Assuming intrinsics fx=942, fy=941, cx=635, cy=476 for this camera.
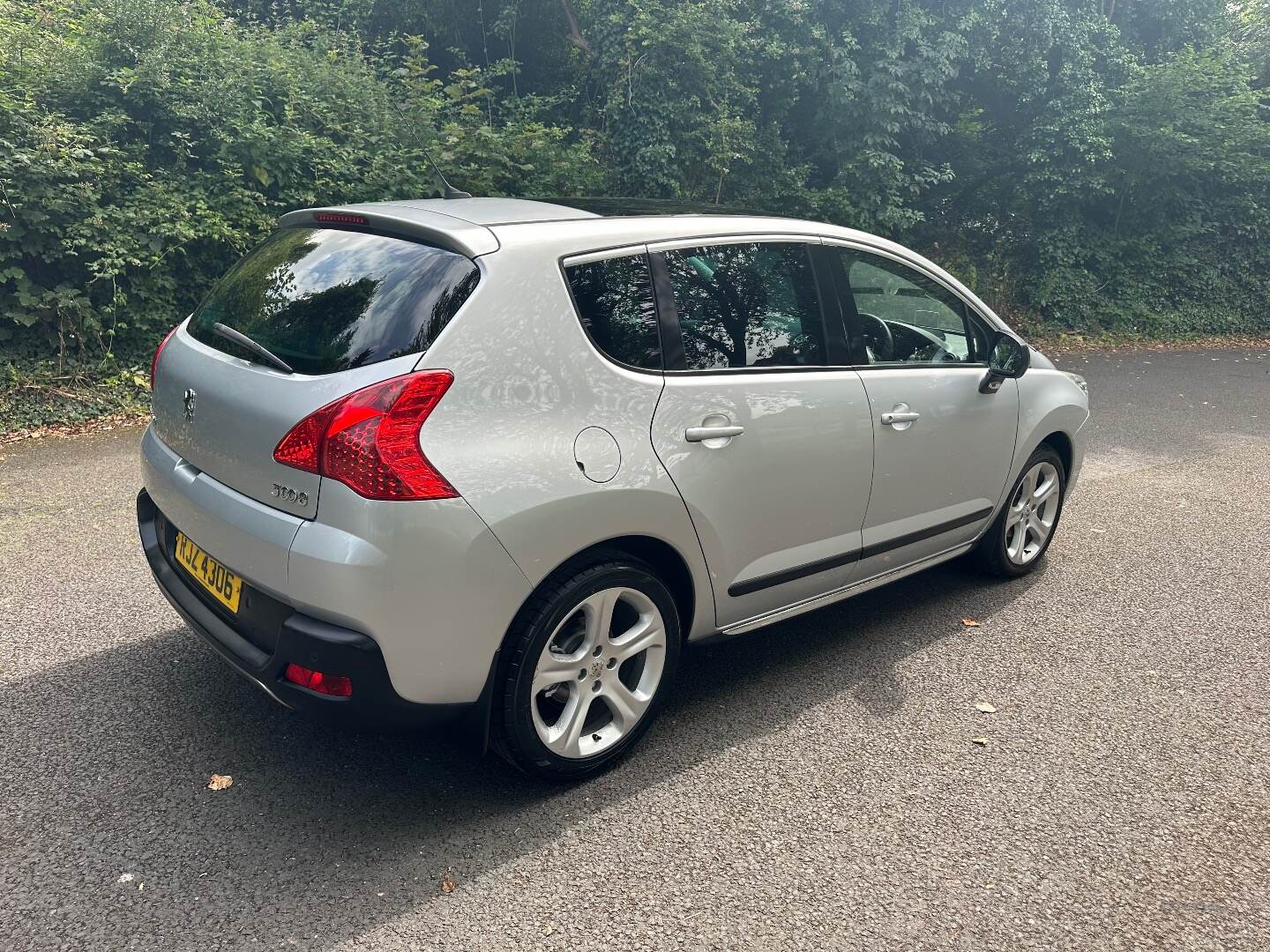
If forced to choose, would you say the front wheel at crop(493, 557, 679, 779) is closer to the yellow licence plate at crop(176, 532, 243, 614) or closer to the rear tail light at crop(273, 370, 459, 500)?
the rear tail light at crop(273, 370, 459, 500)

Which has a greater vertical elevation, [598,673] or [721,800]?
[598,673]

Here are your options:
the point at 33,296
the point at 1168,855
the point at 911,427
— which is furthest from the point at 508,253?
the point at 33,296

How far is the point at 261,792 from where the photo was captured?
283cm

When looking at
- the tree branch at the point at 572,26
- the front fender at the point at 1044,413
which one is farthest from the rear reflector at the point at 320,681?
the tree branch at the point at 572,26

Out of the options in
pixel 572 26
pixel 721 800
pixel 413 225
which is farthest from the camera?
pixel 572 26

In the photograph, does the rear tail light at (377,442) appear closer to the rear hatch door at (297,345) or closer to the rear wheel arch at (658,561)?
the rear hatch door at (297,345)

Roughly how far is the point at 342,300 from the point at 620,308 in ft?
2.70

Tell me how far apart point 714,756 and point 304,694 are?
1361 millimetres

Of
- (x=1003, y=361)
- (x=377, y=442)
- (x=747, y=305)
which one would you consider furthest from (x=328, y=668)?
(x=1003, y=361)

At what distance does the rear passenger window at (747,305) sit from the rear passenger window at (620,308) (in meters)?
0.13

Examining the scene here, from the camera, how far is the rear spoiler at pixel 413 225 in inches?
106

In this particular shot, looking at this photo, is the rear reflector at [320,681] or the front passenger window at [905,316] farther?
the front passenger window at [905,316]

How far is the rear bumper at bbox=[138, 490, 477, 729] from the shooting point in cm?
242

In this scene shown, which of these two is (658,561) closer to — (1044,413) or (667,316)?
(667,316)
